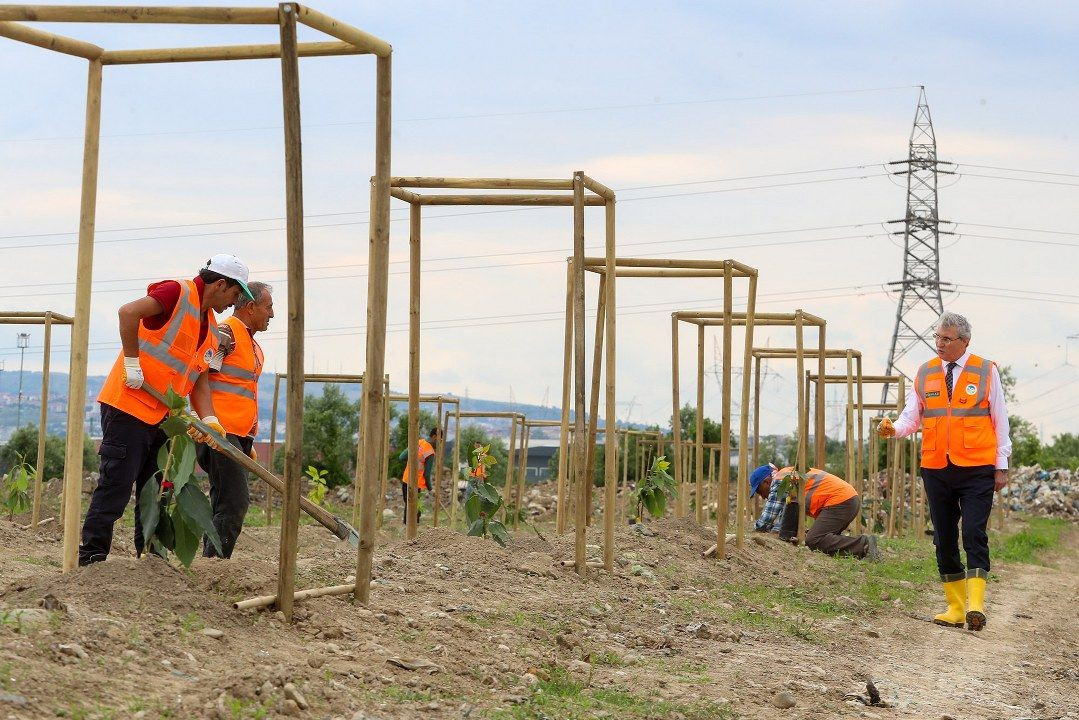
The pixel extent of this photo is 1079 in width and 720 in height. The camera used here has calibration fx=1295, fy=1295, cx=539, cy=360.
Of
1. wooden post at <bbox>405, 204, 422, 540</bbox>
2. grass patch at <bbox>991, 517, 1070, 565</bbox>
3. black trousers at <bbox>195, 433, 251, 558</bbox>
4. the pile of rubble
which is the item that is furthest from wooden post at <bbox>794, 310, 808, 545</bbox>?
the pile of rubble

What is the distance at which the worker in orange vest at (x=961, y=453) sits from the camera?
808 centimetres

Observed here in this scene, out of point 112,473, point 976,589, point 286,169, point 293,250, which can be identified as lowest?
point 976,589

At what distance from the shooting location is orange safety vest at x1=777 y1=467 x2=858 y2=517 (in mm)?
13141

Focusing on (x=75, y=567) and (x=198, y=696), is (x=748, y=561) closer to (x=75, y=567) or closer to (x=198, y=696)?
(x=75, y=567)

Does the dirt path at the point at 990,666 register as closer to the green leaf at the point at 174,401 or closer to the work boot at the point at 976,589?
the work boot at the point at 976,589

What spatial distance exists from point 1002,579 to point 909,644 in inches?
208

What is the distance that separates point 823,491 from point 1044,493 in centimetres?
2381

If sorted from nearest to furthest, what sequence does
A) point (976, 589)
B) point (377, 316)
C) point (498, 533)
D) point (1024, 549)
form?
point (377, 316) < point (976, 589) < point (498, 533) < point (1024, 549)

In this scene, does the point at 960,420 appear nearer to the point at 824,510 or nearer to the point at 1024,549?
the point at 824,510

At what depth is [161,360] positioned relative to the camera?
6031mm

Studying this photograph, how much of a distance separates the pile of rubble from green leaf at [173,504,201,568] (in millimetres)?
28399

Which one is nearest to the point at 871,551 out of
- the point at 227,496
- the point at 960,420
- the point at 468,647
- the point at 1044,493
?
the point at 960,420

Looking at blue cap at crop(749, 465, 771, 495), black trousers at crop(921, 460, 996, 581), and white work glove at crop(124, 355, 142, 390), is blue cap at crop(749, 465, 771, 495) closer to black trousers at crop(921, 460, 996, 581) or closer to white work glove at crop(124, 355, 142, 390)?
black trousers at crop(921, 460, 996, 581)

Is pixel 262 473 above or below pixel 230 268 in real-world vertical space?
below
